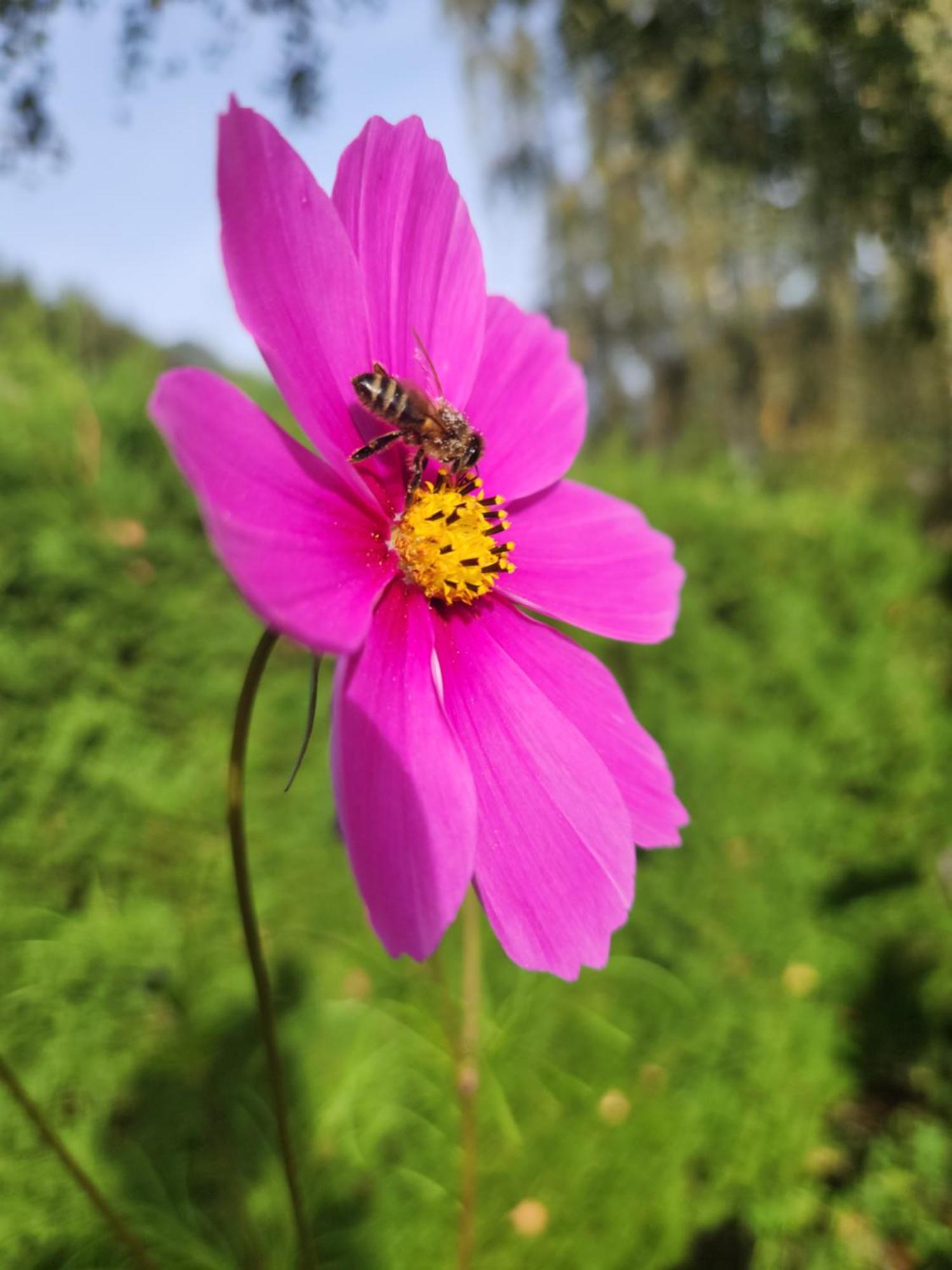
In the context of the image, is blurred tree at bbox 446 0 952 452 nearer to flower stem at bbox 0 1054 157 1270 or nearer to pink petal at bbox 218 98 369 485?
pink petal at bbox 218 98 369 485

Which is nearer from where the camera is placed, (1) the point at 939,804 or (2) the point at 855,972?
(2) the point at 855,972

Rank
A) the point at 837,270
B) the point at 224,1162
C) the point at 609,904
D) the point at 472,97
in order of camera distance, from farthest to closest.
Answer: the point at 472,97 → the point at 837,270 → the point at 224,1162 → the point at 609,904

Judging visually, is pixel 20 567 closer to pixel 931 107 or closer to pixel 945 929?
pixel 931 107

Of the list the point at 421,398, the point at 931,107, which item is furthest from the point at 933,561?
the point at 421,398

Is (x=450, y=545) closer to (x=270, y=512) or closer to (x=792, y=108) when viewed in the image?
(x=270, y=512)

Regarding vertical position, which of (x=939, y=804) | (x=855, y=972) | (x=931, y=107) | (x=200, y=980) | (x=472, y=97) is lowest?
(x=855, y=972)

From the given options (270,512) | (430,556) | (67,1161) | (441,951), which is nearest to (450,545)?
(430,556)

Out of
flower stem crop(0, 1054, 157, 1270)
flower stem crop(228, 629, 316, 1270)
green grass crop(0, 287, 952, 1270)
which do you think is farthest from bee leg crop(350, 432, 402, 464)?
green grass crop(0, 287, 952, 1270)
